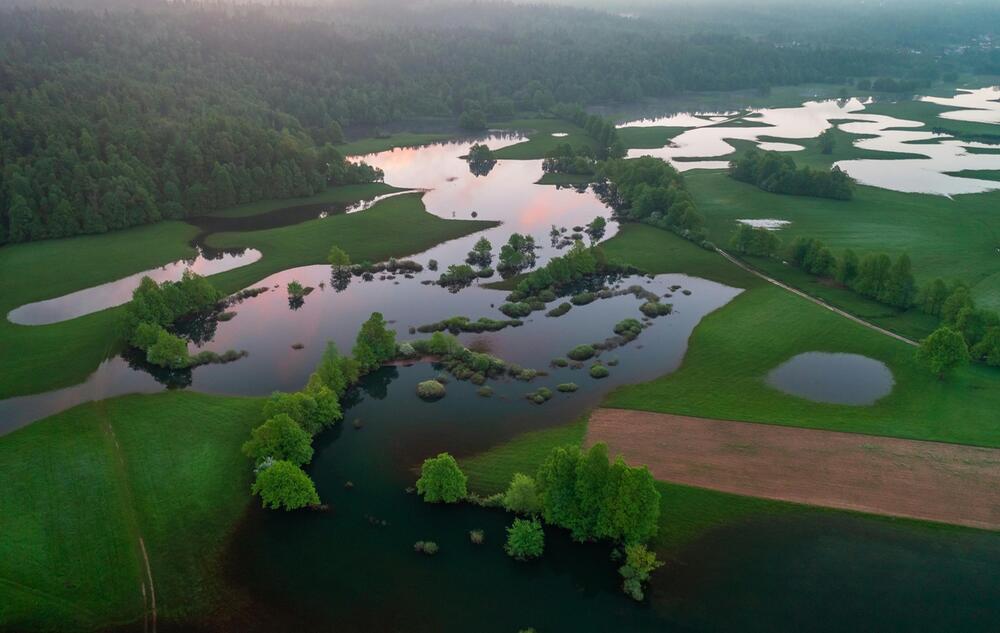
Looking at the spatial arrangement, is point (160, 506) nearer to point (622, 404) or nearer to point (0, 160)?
point (622, 404)

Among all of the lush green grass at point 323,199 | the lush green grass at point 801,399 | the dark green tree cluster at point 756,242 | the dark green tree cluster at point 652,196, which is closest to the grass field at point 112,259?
the lush green grass at point 323,199

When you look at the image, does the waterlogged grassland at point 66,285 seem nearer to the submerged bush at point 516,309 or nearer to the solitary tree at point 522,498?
the submerged bush at point 516,309

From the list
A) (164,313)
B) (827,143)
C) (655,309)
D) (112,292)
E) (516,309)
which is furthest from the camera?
(827,143)

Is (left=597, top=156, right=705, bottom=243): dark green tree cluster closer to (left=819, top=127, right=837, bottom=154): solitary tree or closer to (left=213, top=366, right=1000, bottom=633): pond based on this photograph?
(left=819, top=127, right=837, bottom=154): solitary tree

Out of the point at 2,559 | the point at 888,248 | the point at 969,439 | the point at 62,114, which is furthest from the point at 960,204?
the point at 62,114

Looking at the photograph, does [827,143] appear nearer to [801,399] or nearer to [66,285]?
[801,399]

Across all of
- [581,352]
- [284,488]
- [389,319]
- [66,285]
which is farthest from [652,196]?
[66,285]
